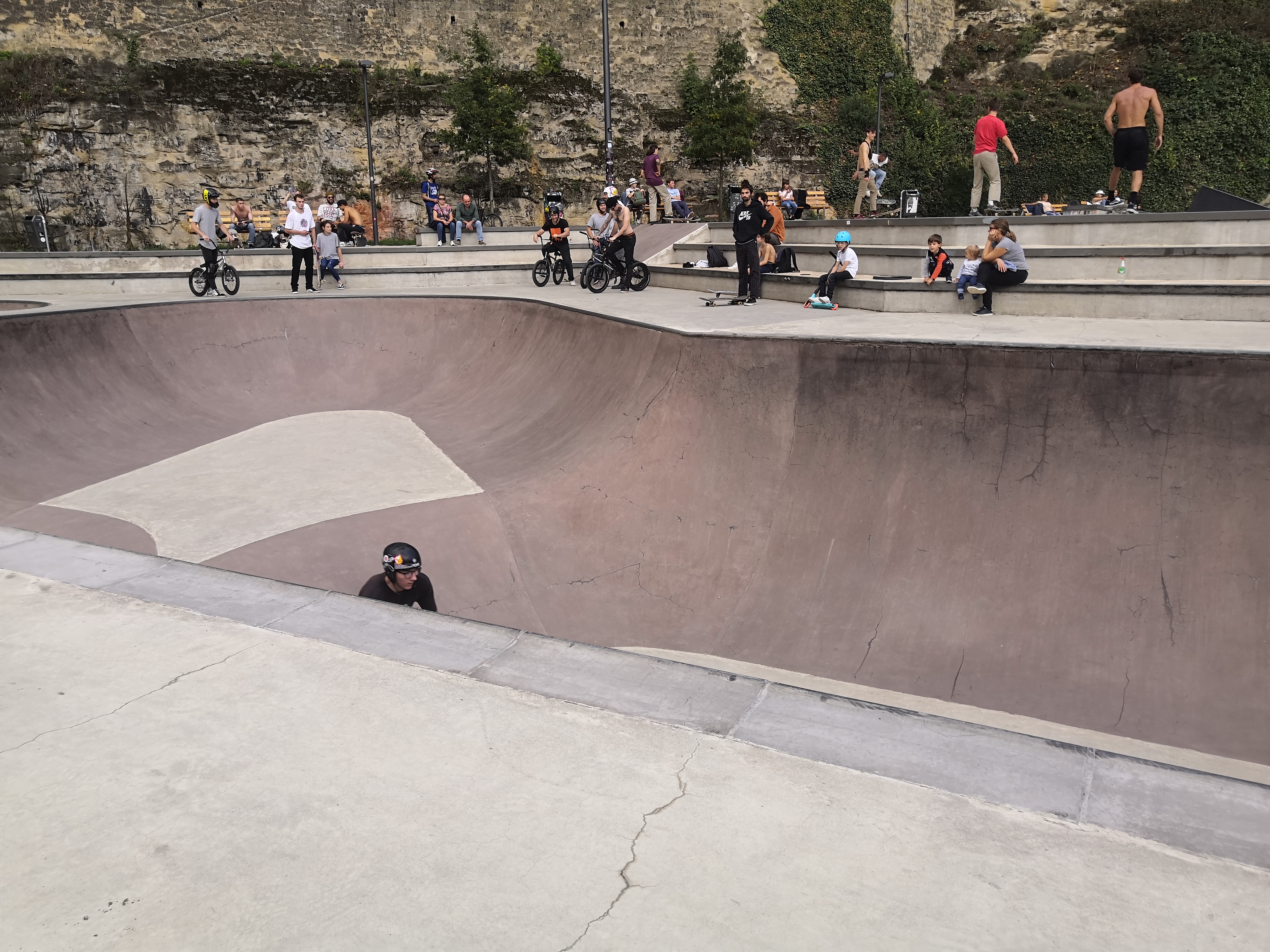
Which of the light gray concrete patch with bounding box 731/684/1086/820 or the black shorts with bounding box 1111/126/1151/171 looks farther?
the black shorts with bounding box 1111/126/1151/171

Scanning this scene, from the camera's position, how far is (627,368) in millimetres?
9891

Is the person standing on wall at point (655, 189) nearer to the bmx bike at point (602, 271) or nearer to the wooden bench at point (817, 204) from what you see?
the wooden bench at point (817, 204)

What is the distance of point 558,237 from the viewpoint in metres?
15.9

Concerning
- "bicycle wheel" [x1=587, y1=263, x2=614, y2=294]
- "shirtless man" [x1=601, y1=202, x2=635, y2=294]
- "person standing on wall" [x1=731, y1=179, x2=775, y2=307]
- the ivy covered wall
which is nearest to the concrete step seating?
"person standing on wall" [x1=731, y1=179, x2=775, y2=307]

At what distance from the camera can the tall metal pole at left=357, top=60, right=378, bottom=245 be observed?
2323 centimetres

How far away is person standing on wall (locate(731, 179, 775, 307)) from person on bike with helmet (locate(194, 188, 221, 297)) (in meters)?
7.98

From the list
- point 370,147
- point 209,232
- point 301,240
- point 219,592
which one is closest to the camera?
point 219,592

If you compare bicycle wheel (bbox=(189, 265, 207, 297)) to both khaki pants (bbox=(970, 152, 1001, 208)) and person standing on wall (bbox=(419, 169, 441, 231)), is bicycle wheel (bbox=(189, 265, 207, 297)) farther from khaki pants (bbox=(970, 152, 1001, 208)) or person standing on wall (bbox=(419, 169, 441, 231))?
khaki pants (bbox=(970, 152, 1001, 208))

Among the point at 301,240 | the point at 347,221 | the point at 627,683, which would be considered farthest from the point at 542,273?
the point at 627,683

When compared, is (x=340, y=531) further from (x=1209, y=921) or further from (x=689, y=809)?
(x=1209, y=921)

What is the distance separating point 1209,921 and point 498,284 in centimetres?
1644

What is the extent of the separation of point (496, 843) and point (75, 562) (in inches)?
118

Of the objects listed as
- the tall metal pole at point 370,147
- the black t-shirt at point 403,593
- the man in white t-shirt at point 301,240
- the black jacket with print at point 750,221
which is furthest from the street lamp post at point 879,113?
the black t-shirt at point 403,593

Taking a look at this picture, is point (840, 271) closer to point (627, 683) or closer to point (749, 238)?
point (749, 238)
